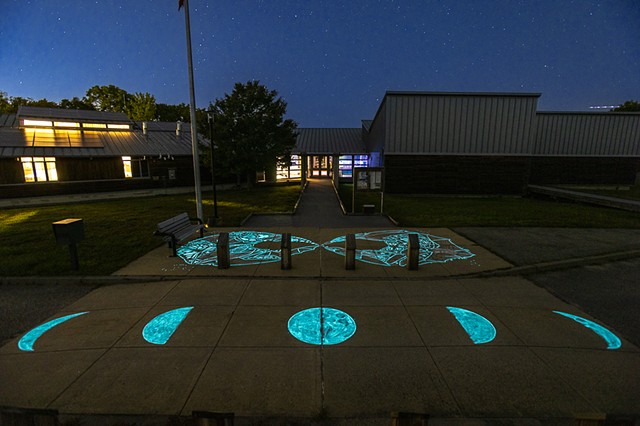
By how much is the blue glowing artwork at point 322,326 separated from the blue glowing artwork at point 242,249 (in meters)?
3.23

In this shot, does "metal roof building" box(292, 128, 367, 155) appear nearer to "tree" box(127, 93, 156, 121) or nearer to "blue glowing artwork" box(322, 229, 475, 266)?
"blue glowing artwork" box(322, 229, 475, 266)

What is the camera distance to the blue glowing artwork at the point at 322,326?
4.86m

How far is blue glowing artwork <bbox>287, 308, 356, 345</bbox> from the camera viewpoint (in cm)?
486

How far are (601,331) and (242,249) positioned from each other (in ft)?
28.3

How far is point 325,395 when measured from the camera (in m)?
3.68

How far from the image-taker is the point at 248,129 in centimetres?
2409

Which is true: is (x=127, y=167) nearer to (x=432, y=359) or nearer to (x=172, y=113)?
(x=432, y=359)

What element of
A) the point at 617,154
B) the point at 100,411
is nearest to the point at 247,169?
the point at 100,411

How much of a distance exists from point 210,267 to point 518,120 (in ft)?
82.1

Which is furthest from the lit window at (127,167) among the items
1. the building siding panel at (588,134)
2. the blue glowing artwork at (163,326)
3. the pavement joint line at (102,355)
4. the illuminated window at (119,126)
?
the building siding panel at (588,134)

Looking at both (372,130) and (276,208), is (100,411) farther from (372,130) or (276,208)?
(372,130)

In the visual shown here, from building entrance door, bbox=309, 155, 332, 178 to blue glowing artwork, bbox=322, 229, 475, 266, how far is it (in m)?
24.3

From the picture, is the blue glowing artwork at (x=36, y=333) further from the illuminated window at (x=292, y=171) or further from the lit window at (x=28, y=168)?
the illuminated window at (x=292, y=171)

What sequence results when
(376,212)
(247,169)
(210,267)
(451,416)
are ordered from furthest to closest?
(247,169)
(376,212)
(210,267)
(451,416)
